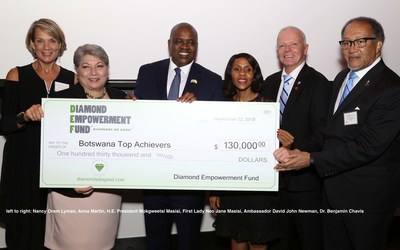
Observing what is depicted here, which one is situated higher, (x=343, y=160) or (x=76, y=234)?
(x=343, y=160)

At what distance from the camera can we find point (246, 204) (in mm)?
2725

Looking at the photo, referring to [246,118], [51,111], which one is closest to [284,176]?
[246,118]

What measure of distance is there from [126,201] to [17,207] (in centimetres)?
109

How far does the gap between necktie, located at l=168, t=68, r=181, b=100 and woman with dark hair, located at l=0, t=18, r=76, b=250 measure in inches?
31.0

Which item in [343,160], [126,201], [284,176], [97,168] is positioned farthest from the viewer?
[126,201]

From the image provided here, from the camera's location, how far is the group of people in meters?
2.37

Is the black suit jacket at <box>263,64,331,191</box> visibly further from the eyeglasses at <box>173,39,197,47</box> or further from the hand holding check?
the eyeglasses at <box>173,39,197,47</box>

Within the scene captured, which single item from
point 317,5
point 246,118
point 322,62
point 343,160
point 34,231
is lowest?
point 34,231

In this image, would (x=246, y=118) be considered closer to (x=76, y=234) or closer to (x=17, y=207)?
(x=76, y=234)

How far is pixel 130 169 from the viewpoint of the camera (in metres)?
2.59

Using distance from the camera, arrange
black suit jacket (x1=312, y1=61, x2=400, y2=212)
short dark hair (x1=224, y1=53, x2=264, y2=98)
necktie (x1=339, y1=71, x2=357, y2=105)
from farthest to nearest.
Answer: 1. short dark hair (x1=224, y1=53, x2=264, y2=98)
2. necktie (x1=339, y1=71, x2=357, y2=105)
3. black suit jacket (x1=312, y1=61, x2=400, y2=212)

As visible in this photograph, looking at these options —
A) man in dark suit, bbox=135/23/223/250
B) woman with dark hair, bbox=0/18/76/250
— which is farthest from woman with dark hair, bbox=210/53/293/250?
woman with dark hair, bbox=0/18/76/250

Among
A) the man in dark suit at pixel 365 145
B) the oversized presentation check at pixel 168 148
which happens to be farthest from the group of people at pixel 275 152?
the oversized presentation check at pixel 168 148

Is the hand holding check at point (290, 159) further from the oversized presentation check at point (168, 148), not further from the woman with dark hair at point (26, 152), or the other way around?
the woman with dark hair at point (26, 152)
